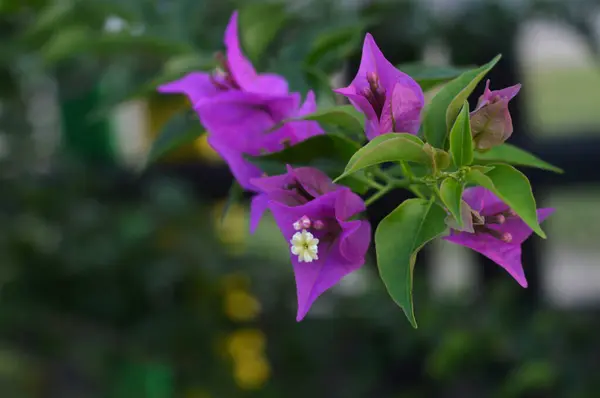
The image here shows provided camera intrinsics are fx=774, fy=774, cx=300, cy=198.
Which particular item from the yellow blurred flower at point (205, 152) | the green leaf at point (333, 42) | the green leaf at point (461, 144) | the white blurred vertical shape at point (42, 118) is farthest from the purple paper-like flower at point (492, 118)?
the yellow blurred flower at point (205, 152)

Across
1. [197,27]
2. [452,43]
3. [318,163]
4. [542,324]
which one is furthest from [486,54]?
[318,163]

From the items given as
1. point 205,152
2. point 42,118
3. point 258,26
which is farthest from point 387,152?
point 205,152

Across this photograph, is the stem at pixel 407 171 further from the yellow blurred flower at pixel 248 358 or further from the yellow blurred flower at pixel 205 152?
the yellow blurred flower at pixel 205 152

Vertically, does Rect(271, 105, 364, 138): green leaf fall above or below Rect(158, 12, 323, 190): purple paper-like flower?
above

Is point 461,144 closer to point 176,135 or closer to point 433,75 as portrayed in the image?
point 433,75

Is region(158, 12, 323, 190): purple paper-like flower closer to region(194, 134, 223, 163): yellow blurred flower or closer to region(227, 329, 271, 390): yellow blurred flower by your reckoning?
region(227, 329, 271, 390): yellow blurred flower

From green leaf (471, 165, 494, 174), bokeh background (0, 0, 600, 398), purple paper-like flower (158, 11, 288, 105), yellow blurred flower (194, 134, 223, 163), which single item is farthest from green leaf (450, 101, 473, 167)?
yellow blurred flower (194, 134, 223, 163)
